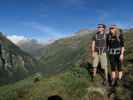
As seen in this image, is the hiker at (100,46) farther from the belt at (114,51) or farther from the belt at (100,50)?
the belt at (114,51)

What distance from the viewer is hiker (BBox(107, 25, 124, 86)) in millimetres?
16078

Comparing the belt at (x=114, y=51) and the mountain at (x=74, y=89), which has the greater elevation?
the belt at (x=114, y=51)

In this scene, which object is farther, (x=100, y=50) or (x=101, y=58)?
(x=101, y=58)

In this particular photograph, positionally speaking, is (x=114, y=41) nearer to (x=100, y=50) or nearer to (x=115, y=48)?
(x=115, y=48)

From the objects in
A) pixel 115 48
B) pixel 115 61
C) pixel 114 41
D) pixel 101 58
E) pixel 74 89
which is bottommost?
pixel 74 89

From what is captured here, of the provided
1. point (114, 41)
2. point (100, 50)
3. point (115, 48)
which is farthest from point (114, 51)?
point (100, 50)

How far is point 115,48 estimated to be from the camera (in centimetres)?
1625

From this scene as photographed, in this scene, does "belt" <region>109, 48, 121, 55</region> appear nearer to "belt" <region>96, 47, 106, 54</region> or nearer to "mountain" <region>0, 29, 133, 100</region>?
"belt" <region>96, 47, 106, 54</region>

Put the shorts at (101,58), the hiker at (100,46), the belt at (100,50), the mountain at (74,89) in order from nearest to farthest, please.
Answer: the mountain at (74,89) → the hiker at (100,46) → the belt at (100,50) → the shorts at (101,58)

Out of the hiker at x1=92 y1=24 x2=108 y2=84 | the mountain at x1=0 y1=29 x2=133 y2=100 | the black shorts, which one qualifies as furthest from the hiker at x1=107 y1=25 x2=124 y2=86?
the mountain at x1=0 y1=29 x2=133 y2=100

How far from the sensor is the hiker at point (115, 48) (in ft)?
52.7

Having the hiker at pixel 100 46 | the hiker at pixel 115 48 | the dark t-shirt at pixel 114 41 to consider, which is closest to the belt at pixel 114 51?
the hiker at pixel 115 48

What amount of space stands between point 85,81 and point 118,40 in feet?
11.1

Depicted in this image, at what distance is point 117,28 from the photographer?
53.1ft
